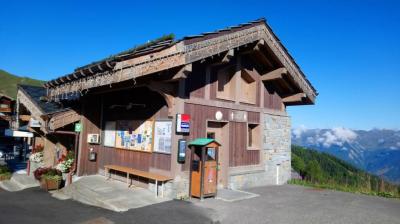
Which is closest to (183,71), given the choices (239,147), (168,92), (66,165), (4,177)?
(168,92)

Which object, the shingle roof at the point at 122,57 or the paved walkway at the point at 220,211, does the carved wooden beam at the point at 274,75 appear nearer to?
the paved walkway at the point at 220,211

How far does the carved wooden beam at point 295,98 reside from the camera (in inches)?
543

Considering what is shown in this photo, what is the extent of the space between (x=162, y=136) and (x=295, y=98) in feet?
23.3

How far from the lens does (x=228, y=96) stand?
1160 cm

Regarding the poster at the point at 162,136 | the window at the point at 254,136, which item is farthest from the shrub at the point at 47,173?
the window at the point at 254,136

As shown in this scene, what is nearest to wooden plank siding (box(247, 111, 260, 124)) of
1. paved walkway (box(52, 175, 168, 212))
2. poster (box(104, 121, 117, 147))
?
paved walkway (box(52, 175, 168, 212))

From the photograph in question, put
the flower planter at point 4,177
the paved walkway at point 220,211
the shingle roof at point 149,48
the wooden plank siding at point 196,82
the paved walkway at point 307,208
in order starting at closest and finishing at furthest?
the paved walkway at point 220,211
the paved walkway at point 307,208
the shingle roof at point 149,48
the wooden plank siding at point 196,82
the flower planter at point 4,177

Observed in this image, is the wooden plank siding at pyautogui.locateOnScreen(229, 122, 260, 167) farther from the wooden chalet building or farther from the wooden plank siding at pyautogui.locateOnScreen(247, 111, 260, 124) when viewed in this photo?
the wooden plank siding at pyautogui.locateOnScreen(247, 111, 260, 124)

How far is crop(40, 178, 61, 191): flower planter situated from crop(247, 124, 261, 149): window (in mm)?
7593

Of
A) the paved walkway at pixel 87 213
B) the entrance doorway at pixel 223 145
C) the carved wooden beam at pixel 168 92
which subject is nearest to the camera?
the paved walkway at pixel 87 213

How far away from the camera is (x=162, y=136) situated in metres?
9.80

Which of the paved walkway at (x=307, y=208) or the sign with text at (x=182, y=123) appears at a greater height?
the sign with text at (x=182, y=123)

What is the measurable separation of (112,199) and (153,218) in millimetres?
2103

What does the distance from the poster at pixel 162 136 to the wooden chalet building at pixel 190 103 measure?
0.11 feet
